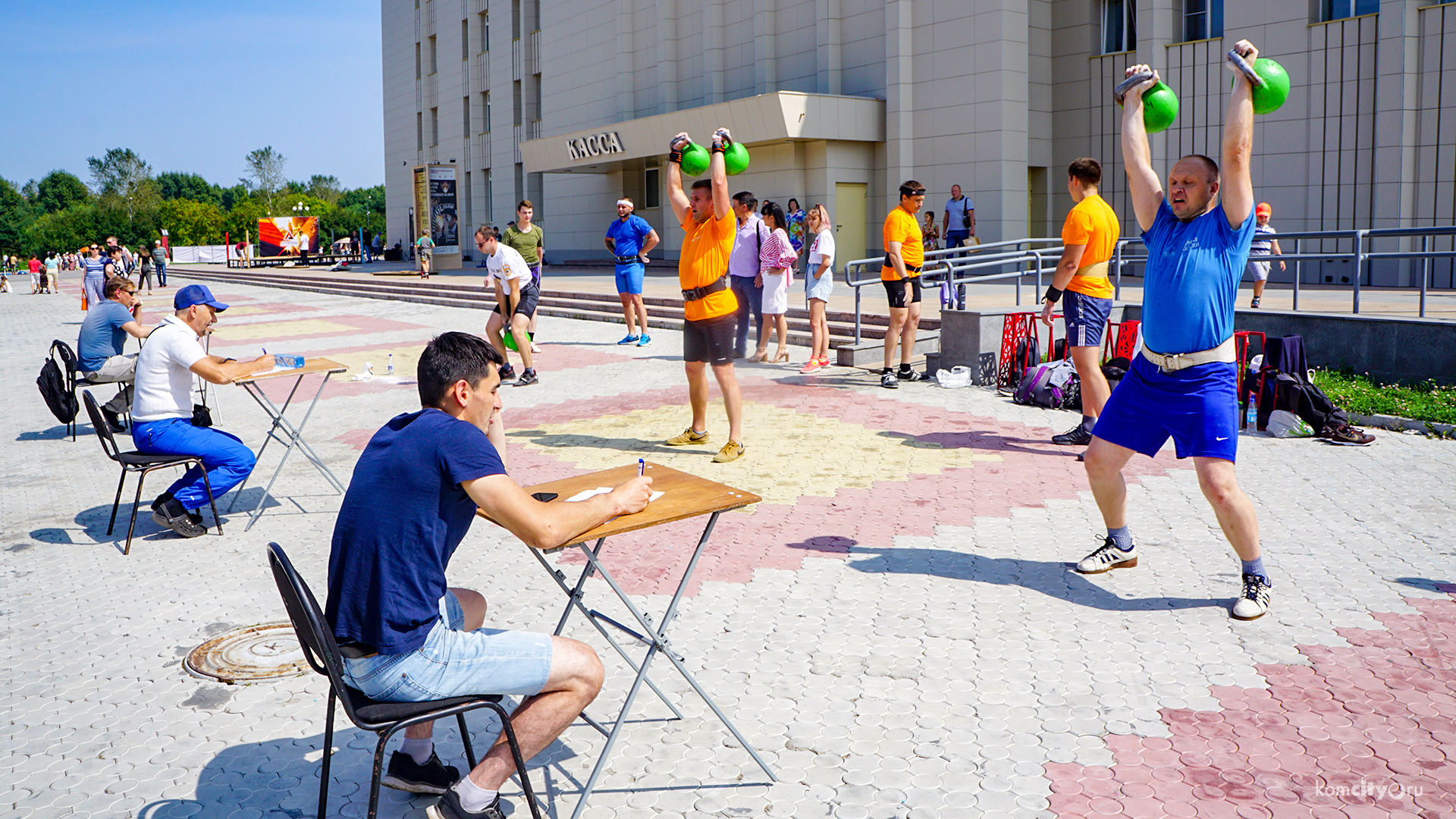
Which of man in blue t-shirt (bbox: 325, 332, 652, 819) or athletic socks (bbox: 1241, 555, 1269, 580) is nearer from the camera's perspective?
man in blue t-shirt (bbox: 325, 332, 652, 819)

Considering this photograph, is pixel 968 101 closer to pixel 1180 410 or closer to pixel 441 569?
pixel 1180 410

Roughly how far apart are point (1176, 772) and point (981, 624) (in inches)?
52.4

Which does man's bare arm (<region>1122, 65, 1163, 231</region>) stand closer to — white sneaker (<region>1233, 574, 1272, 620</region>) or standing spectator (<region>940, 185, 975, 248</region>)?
white sneaker (<region>1233, 574, 1272, 620</region>)

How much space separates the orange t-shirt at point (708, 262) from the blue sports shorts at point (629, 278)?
24.6ft

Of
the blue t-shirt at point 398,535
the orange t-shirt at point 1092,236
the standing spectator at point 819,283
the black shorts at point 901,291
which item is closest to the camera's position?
the blue t-shirt at point 398,535

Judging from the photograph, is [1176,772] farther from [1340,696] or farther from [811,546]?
[811,546]

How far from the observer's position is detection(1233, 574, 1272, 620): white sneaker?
4.51 meters

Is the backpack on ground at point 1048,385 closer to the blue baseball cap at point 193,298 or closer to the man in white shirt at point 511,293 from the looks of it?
the man in white shirt at point 511,293

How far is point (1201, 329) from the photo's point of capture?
454cm

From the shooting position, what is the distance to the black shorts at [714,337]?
24.9 feet

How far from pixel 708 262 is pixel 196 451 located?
3544mm

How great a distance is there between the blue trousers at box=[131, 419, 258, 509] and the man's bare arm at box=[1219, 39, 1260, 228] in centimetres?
541

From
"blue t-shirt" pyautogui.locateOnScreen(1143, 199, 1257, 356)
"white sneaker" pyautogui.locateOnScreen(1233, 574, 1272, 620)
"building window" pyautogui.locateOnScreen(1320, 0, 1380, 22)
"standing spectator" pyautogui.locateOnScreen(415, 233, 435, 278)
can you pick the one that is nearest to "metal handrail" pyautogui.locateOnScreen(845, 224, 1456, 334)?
"blue t-shirt" pyautogui.locateOnScreen(1143, 199, 1257, 356)

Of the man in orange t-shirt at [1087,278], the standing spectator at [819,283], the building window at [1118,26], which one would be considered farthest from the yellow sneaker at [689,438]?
the building window at [1118,26]
